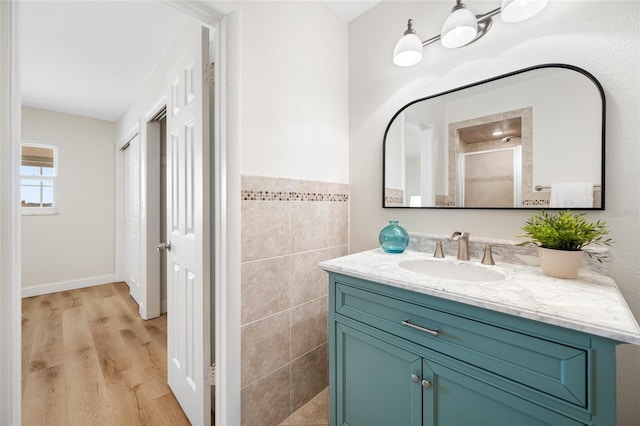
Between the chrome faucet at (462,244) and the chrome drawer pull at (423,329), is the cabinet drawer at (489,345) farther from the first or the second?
the chrome faucet at (462,244)

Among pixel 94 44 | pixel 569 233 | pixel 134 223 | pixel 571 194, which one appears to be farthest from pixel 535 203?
pixel 134 223

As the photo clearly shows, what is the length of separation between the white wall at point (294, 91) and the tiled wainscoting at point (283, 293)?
0.13m

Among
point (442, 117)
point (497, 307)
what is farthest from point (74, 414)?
point (442, 117)

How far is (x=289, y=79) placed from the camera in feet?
4.85

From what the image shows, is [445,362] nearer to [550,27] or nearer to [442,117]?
[442,117]

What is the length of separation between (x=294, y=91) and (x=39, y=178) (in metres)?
4.26

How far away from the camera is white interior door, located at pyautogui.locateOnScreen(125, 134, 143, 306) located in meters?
3.07

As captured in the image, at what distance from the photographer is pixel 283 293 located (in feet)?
4.73

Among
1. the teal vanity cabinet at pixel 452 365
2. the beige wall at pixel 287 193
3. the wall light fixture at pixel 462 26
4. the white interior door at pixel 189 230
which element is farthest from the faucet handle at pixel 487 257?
the white interior door at pixel 189 230

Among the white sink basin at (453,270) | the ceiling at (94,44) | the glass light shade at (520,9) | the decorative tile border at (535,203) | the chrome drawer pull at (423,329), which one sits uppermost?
the ceiling at (94,44)

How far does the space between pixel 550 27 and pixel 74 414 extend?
312cm

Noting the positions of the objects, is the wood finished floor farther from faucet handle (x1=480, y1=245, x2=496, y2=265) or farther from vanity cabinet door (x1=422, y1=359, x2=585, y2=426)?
Answer: faucet handle (x1=480, y1=245, x2=496, y2=265)

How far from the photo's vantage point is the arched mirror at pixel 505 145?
107 centimetres

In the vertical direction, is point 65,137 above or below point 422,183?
above
